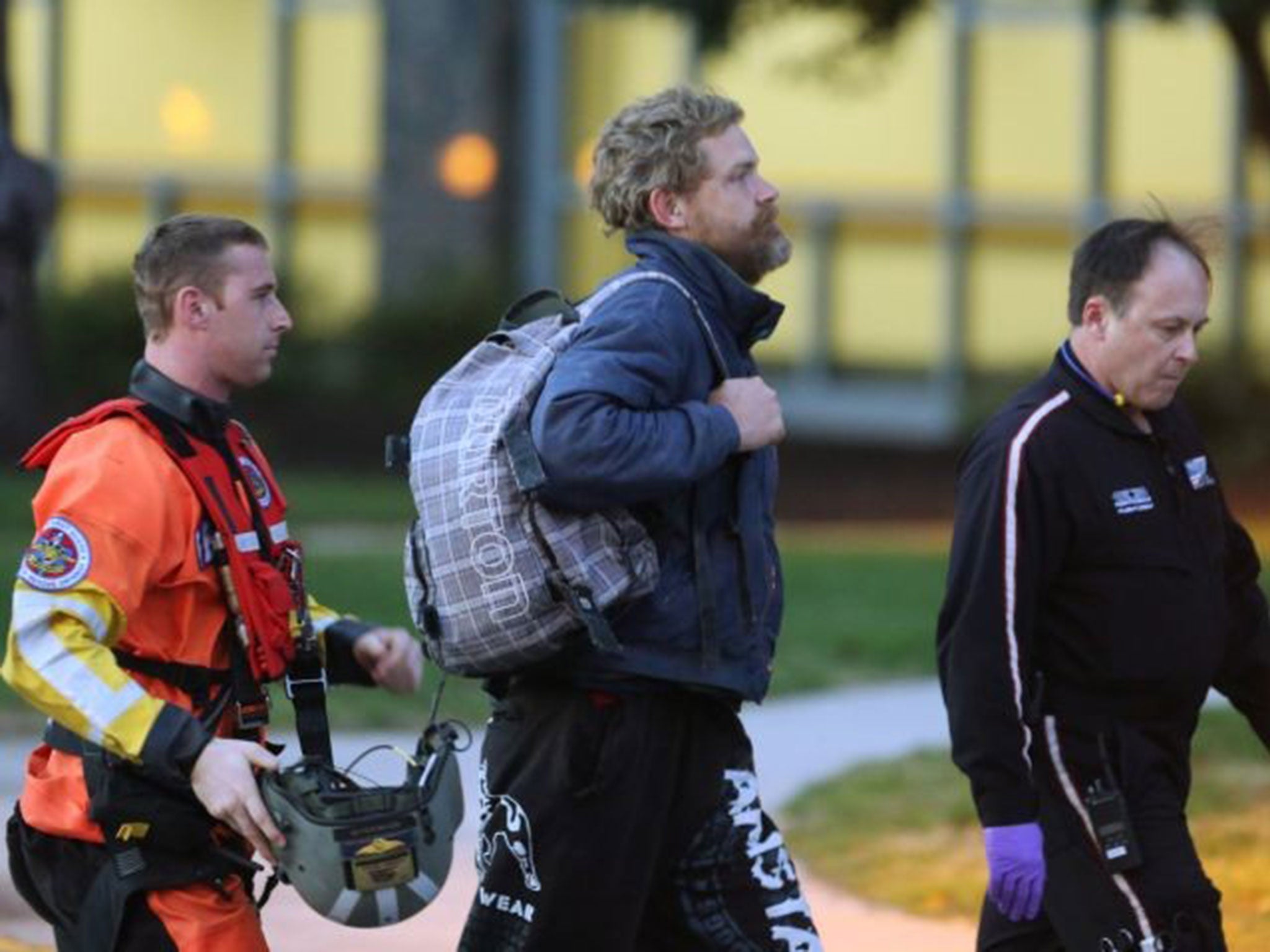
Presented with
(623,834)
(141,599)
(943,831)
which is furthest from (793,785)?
(141,599)

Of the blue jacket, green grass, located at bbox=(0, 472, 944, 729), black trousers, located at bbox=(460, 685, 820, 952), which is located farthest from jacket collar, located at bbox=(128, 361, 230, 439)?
green grass, located at bbox=(0, 472, 944, 729)

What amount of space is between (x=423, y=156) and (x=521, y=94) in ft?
3.21

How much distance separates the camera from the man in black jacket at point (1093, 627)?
509 centimetres

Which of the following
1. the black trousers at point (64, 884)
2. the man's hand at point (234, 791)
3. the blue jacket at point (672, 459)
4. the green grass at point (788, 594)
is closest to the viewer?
the man's hand at point (234, 791)

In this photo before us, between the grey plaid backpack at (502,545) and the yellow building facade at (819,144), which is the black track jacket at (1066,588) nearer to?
the grey plaid backpack at (502,545)

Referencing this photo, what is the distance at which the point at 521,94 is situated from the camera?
24.6 metres

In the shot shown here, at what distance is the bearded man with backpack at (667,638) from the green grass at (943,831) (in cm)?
274

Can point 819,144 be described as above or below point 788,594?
above

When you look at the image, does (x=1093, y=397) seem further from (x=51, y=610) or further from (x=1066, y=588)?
(x=51, y=610)

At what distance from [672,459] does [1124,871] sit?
1.14 metres

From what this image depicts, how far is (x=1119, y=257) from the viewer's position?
5.23 m

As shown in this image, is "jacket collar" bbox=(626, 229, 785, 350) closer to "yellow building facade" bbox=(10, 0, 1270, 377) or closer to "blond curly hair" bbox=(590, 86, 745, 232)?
"blond curly hair" bbox=(590, 86, 745, 232)

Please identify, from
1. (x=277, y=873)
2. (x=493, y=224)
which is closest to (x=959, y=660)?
(x=277, y=873)

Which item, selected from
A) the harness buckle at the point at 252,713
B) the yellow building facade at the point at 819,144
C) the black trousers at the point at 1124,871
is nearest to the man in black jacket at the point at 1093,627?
the black trousers at the point at 1124,871
